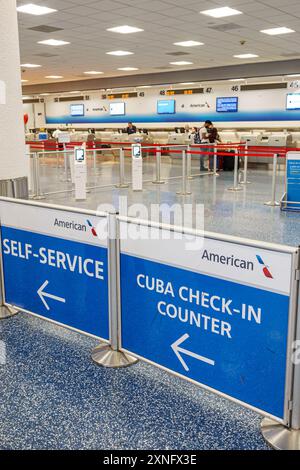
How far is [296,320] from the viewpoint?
6.48 feet

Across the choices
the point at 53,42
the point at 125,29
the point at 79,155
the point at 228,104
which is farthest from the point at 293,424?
the point at 228,104

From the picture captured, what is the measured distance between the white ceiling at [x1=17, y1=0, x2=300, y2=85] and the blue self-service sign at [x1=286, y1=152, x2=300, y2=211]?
313 centimetres

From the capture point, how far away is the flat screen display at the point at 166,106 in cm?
2128

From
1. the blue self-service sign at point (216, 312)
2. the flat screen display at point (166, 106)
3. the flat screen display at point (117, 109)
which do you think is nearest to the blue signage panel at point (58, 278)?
the blue self-service sign at point (216, 312)

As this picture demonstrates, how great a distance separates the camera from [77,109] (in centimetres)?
2581

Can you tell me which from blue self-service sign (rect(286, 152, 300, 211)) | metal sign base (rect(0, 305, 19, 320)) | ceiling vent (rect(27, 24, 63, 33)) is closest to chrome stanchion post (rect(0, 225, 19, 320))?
metal sign base (rect(0, 305, 19, 320))

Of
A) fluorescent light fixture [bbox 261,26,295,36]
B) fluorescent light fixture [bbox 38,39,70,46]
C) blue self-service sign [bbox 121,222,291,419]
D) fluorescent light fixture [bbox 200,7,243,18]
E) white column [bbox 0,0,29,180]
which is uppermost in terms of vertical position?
fluorescent light fixture [bbox 38,39,70,46]

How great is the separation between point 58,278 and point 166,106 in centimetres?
1962

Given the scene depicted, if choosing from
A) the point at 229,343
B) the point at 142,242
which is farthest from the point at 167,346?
the point at 142,242

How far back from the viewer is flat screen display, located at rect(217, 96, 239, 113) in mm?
18859

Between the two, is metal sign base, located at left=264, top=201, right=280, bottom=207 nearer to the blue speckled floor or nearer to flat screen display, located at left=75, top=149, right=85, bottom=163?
flat screen display, located at left=75, top=149, right=85, bottom=163

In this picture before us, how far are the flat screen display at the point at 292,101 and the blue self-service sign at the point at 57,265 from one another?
51.4 feet

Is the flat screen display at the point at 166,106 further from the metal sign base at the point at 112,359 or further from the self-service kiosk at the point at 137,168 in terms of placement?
the metal sign base at the point at 112,359

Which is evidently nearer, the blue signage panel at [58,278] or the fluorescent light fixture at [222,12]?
the blue signage panel at [58,278]
